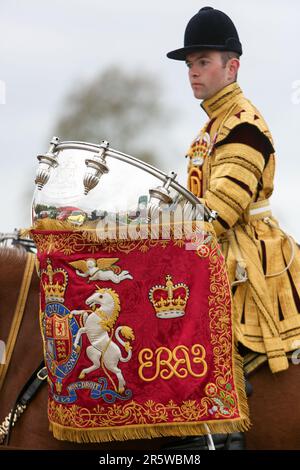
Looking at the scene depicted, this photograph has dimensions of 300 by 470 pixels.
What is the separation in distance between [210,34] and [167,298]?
160 centimetres

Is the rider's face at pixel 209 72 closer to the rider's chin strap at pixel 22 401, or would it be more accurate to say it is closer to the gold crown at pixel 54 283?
the gold crown at pixel 54 283

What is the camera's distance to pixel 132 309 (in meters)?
5.10

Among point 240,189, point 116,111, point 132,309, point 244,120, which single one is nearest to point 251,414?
point 132,309

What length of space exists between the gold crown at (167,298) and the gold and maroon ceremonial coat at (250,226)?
0.42 m

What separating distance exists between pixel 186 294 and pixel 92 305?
1.64 feet

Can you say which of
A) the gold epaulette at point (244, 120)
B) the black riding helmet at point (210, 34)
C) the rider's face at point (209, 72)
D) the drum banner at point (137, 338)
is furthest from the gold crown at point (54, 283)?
the black riding helmet at point (210, 34)

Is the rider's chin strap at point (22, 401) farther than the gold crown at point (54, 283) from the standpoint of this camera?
Yes

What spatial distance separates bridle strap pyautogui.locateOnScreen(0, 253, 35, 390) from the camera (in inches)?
218

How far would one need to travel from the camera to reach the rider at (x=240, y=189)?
5.30 m

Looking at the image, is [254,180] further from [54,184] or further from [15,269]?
[15,269]

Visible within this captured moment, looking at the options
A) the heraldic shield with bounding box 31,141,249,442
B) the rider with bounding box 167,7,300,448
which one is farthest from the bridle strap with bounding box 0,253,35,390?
the rider with bounding box 167,7,300,448

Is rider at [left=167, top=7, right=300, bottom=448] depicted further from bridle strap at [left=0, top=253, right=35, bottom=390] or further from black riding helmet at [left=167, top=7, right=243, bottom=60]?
Result: bridle strap at [left=0, top=253, right=35, bottom=390]
